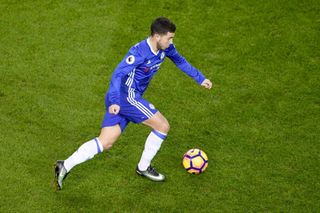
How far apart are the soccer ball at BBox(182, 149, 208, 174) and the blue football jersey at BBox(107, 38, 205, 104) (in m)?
1.15

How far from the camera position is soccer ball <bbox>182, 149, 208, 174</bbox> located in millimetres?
7375

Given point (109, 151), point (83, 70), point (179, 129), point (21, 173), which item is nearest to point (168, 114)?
point (179, 129)

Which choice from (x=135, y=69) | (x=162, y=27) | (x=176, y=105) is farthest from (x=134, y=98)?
(x=176, y=105)

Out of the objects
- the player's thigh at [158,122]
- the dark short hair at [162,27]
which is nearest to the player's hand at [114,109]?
the player's thigh at [158,122]

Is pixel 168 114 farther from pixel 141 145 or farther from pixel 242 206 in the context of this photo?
pixel 242 206

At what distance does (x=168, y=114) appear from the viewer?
8.58 metres

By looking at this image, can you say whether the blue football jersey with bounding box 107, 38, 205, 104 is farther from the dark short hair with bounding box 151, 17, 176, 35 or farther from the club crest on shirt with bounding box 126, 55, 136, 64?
the dark short hair with bounding box 151, 17, 176, 35

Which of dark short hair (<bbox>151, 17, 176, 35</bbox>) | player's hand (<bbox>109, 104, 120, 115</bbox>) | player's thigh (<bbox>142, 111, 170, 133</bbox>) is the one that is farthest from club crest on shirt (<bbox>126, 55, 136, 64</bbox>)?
player's thigh (<bbox>142, 111, 170, 133</bbox>)

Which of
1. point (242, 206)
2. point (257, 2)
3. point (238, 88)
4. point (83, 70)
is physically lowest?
point (242, 206)

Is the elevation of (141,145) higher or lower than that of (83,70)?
lower

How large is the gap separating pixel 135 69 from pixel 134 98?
14.4 inches

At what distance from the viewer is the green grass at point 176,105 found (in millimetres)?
7078

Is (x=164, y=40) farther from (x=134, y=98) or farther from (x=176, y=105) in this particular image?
(x=176, y=105)

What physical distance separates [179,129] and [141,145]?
694mm
